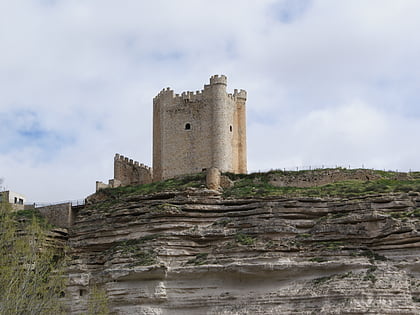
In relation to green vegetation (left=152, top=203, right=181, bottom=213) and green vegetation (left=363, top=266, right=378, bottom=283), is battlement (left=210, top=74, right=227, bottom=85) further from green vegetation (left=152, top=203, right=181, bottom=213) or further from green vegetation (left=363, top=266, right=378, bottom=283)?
green vegetation (left=363, top=266, right=378, bottom=283)

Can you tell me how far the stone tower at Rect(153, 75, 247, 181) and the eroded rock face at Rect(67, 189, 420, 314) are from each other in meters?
7.89

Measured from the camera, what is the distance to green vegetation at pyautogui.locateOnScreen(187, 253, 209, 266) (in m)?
45.4

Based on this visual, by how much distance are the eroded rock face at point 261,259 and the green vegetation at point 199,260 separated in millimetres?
63

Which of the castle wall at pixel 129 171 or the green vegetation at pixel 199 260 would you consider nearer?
the green vegetation at pixel 199 260

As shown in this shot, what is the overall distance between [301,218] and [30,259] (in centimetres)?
1759

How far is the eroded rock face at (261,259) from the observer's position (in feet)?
139

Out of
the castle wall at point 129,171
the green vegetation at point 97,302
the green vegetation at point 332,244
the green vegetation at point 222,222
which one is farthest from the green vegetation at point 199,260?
the castle wall at point 129,171

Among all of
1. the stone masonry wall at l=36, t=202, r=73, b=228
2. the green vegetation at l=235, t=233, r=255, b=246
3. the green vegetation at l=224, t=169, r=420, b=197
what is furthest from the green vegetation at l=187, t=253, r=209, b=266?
the stone masonry wall at l=36, t=202, r=73, b=228

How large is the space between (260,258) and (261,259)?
0.25 feet

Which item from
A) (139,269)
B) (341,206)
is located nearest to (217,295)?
(139,269)

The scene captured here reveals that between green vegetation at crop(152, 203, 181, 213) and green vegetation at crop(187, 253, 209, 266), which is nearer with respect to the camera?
green vegetation at crop(187, 253, 209, 266)

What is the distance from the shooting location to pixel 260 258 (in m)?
44.6

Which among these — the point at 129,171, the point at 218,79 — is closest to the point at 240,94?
the point at 218,79

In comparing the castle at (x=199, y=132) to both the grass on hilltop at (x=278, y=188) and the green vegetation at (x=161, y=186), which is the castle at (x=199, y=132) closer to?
the green vegetation at (x=161, y=186)
